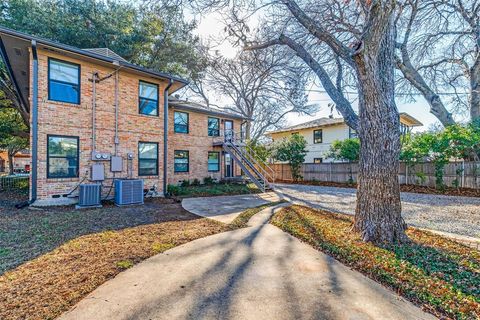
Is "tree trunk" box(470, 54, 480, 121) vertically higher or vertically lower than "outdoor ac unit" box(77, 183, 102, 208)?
higher

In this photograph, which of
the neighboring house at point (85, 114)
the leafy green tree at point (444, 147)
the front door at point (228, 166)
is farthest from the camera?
the front door at point (228, 166)

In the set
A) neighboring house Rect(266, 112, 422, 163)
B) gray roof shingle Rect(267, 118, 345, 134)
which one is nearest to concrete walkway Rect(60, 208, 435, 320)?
neighboring house Rect(266, 112, 422, 163)

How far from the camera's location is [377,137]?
174 inches

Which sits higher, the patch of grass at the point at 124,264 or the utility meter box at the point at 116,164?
the utility meter box at the point at 116,164

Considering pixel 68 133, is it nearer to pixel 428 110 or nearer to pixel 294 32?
pixel 294 32

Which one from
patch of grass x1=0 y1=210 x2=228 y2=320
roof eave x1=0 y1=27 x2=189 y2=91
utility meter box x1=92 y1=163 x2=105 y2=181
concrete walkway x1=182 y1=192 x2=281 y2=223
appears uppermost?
roof eave x1=0 y1=27 x2=189 y2=91

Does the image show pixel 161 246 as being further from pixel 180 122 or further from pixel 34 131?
pixel 180 122

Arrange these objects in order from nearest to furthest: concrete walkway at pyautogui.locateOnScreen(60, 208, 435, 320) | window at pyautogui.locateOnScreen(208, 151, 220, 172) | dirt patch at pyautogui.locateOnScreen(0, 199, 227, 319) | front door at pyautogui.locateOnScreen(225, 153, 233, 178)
Answer: concrete walkway at pyautogui.locateOnScreen(60, 208, 435, 320), dirt patch at pyautogui.locateOnScreen(0, 199, 227, 319), window at pyautogui.locateOnScreen(208, 151, 220, 172), front door at pyautogui.locateOnScreen(225, 153, 233, 178)

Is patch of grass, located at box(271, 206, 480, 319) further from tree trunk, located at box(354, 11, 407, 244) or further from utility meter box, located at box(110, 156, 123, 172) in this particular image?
utility meter box, located at box(110, 156, 123, 172)

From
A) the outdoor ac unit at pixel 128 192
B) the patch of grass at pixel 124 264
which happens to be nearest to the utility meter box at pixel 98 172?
the outdoor ac unit at pixel 128 192

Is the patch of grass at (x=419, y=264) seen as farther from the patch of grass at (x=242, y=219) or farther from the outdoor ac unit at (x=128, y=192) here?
the outdoor ac unit at (x=128, y=192)

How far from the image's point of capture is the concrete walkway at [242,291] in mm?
2385

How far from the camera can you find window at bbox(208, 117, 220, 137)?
50.1 feet

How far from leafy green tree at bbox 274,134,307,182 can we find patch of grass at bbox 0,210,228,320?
13920 mm
